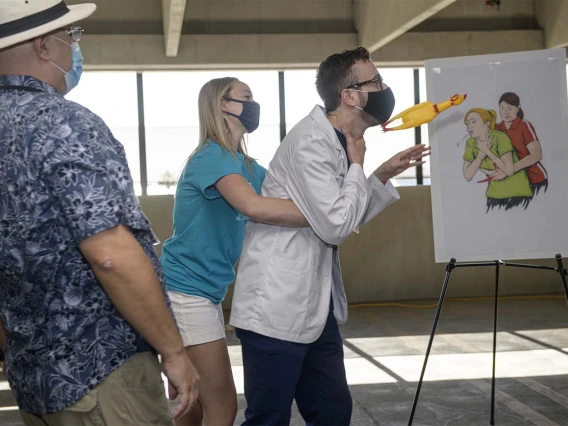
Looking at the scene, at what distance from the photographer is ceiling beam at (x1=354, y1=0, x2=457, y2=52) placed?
248 inches

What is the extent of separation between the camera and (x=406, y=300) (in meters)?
9.02

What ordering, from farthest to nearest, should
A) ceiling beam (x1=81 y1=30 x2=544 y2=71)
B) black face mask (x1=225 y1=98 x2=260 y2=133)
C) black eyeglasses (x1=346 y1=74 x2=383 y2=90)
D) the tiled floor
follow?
ceiling beam (x1=81 y1=30 x2=544 y2=71), the tiled floor, black face mask (x1=225 y1=98 x2=260 y2=133), black eyeglasses (x1=346 y1=74 x2=383 y2=90)

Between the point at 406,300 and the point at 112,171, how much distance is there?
788 centimetres

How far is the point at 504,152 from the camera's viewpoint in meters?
3.82

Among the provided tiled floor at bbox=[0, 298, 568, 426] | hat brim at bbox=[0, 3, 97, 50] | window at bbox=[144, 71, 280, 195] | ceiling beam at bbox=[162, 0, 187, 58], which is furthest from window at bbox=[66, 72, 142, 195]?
hat brim at bbox=[0, 3, 97, 50]

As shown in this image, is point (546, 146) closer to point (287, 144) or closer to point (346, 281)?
point (287, 144)

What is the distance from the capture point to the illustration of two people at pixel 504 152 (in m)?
3.77

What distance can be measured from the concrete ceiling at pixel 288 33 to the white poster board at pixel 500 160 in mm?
4114

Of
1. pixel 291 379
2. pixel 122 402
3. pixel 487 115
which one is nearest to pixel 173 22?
pixel 487 115

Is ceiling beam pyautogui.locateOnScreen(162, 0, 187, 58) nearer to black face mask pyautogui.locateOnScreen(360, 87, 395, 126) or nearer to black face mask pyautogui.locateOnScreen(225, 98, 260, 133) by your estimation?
black face mask pyautogui.locateOnScreen(225, 98, 260, 133)

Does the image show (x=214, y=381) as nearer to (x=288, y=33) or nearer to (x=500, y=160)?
(x=500, y=160)

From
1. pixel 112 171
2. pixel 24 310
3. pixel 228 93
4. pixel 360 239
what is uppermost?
pixel 228 93

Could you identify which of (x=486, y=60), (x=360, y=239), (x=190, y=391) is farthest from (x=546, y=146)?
(x=360, y=239)

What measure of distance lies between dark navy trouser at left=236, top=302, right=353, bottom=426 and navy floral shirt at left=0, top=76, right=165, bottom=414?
2.61ft
